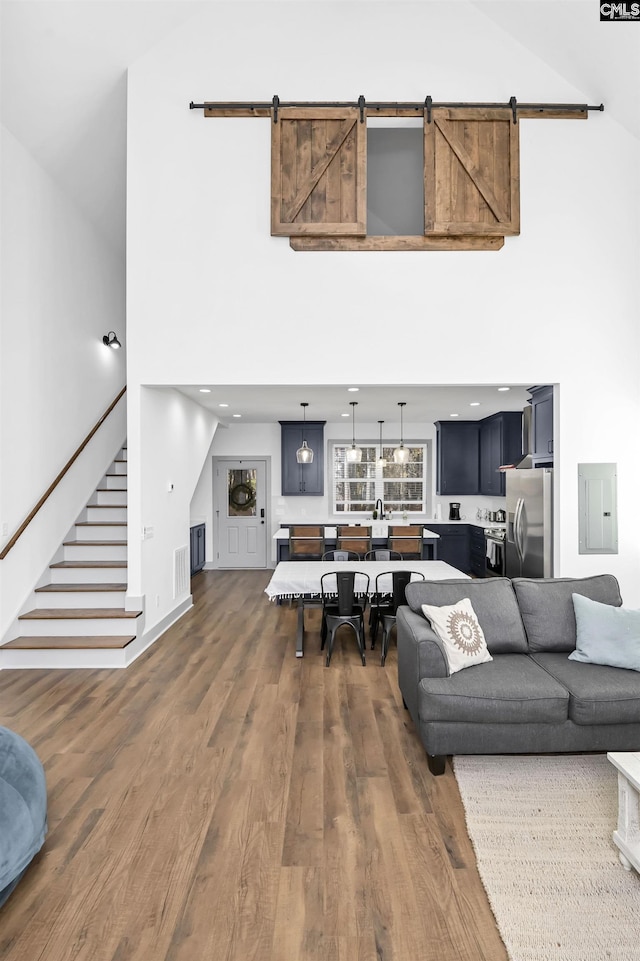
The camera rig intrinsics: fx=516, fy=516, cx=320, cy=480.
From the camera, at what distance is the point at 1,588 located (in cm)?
419

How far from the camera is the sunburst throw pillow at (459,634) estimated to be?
2875mm

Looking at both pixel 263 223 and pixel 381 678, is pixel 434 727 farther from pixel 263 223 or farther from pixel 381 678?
pixel 263 223

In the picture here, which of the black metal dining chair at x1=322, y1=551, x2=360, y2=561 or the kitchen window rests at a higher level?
the kitchen window

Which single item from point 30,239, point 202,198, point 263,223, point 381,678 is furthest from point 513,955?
point 30,239

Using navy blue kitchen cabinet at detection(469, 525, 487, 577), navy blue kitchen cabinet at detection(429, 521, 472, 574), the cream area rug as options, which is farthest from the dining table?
navy blue kitchen cabinet at detection(429, 521, 472, 574)

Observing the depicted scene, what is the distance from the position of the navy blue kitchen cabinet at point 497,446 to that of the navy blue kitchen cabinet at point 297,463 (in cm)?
260

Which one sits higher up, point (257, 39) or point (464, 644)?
point (257, 39)

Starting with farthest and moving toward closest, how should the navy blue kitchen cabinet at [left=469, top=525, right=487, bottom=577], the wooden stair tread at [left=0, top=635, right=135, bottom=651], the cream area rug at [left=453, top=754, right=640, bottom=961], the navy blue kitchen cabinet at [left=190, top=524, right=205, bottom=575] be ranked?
the navy blue kitchen cabinet at [left=190, top=524, right=205, bottom=575] < the navy blue kitchen cabinet at [left=469, top=525, right=487, bottom=577] < the wooden stair tread at [left=0, top=635, right=135, bottom=651] < the cream area rug at [left=453, top=754, right=640, bottom=961]

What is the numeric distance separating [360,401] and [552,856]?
5.09m

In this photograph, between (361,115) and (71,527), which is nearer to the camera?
(361,115)

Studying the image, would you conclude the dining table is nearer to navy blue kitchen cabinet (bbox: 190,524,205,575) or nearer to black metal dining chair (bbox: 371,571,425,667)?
black metal dining chair (bbox: 371,571,425,667)

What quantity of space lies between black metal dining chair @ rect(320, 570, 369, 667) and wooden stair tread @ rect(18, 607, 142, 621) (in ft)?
5.42

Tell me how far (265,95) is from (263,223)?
1.10 metres

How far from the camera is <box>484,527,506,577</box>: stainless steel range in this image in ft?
21.2
